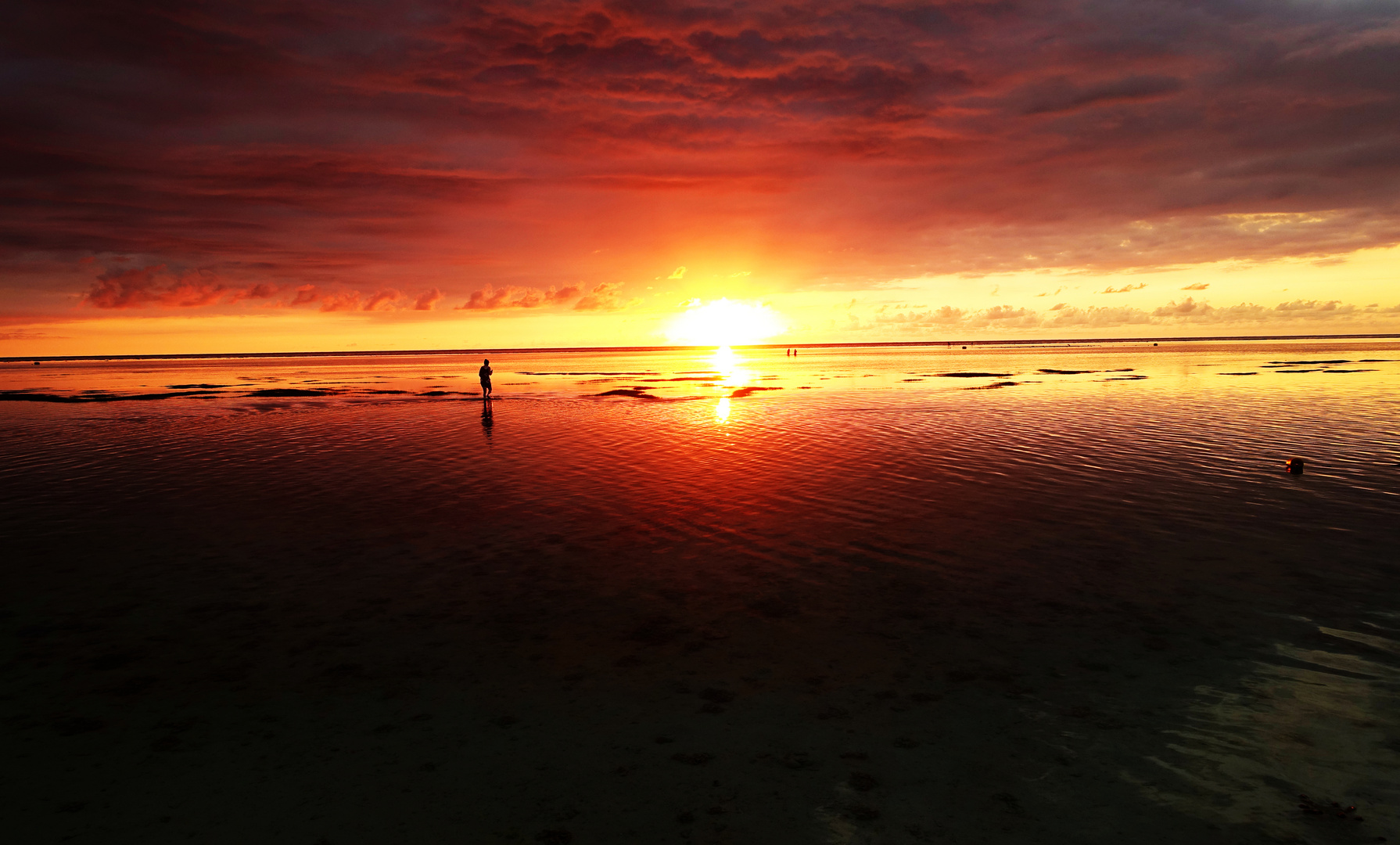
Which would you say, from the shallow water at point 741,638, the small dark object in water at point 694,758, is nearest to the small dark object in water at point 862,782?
the shallow water at point 741,638

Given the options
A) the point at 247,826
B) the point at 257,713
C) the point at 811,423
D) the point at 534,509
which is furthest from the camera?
the point at 811,423

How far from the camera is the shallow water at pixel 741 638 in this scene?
7.12m

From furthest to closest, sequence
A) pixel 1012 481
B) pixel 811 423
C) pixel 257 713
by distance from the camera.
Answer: pixel 811 423 → pixel 1012 481 → pixel 257 713

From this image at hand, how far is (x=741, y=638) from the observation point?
432 inches

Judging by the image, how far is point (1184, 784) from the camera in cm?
722

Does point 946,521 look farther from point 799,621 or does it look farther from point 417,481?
point 417,481

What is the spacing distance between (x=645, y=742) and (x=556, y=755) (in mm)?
1022

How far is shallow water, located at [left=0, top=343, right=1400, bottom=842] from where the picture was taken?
23.4 ft

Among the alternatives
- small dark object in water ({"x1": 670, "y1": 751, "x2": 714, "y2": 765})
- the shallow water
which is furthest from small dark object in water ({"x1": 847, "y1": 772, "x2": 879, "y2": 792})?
small dark object in water ({"x1": 670, "y1": 751, "x2": 714, "y2": 765})

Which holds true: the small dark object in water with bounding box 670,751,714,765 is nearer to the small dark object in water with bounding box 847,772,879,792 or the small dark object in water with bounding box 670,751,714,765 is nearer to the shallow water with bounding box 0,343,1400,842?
the shallow water with bounding box 0,343,1400,842

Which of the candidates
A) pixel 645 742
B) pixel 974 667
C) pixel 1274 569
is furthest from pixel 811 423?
pixel 645 742

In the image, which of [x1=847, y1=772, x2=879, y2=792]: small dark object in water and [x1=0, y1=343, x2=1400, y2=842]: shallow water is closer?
[x1=0, y1=343, x2=1400, y2=842]: shallow water

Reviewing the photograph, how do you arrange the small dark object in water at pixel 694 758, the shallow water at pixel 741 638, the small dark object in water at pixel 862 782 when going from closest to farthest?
the shallow water at pixel 741 638, the small dark object in water at pixel 862 782, the small dark object in water at pixel 694 758

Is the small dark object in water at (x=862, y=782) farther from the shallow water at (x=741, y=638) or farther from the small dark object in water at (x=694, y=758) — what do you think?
the small dark object in water at (x=694, y=758)
